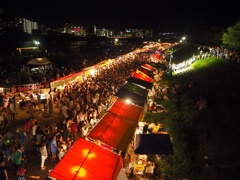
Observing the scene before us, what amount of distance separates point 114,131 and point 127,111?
2.70m

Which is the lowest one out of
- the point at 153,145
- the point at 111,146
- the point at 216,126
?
the point at 216,126

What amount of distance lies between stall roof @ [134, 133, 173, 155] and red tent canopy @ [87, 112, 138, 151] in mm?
479

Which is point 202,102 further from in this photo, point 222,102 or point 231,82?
point 231,82

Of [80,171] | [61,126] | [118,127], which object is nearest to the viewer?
[80,171]

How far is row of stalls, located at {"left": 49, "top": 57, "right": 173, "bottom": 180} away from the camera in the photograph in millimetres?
6867

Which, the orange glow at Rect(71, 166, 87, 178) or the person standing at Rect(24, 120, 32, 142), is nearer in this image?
the orange glow at Rect(71, 166, 87, 178)

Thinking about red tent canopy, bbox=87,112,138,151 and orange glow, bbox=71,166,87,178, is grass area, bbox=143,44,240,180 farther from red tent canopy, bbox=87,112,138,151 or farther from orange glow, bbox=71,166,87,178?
orange glow, bbox=71,166,87,178

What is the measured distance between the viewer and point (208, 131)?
497 inches

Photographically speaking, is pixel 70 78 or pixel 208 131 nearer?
pixel 208 131

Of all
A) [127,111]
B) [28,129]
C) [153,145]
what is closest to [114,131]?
[153,145]

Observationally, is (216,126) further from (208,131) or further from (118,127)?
(118,127)

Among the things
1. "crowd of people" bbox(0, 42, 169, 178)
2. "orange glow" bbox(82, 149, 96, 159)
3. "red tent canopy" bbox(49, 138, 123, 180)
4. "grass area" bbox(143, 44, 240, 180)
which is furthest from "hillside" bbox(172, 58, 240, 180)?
"crowd of people" bbox(0, 42, 169, 178)

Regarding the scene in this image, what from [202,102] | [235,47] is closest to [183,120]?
[202,102]

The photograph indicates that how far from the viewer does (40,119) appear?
16172mm
